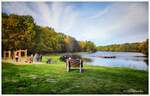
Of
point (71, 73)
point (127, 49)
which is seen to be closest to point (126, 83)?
point (127, 49)

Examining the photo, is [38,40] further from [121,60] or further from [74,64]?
[121,60]

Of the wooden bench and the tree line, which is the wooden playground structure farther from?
the tree line

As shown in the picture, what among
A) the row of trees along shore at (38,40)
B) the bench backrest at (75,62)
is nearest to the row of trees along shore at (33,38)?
the row of trees along shore at (38,40)

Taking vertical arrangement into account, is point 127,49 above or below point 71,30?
below

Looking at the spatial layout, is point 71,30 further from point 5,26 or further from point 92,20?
point 5,26

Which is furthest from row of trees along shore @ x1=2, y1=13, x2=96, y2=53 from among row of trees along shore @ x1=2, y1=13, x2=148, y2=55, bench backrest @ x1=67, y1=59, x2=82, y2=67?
bench backrest @ x1=67, y1=59, x2=82, y2=67
